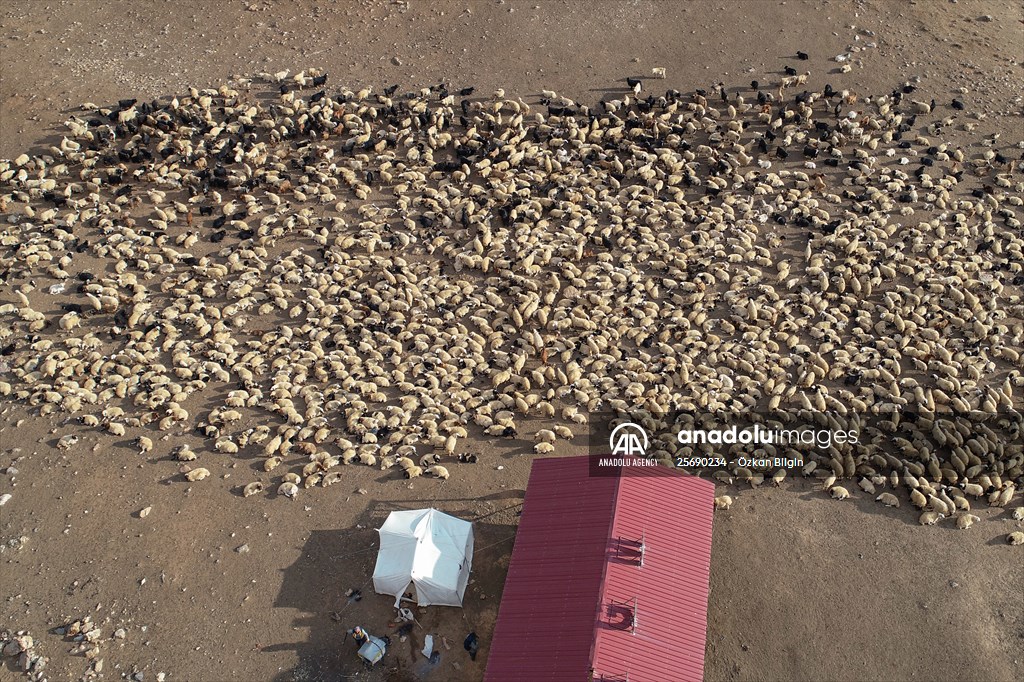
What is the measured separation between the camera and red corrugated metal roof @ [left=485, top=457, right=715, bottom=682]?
2553 centimetres

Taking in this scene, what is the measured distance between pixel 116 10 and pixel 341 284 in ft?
88.3

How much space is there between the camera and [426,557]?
1146 inches

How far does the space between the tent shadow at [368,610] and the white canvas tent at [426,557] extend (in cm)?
61

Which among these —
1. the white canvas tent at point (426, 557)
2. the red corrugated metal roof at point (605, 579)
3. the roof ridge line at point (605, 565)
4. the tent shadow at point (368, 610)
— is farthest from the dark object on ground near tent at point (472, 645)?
the roof ridge line at point (605, 565)

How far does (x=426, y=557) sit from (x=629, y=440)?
9.16 metres

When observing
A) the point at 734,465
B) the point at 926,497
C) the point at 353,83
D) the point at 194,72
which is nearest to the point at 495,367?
the point at 734,465

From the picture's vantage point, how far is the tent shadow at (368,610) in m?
28.2

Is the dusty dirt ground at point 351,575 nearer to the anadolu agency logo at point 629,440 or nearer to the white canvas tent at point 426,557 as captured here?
the white canvas tent at point 426,557

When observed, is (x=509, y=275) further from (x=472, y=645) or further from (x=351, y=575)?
(x=472, y=645)

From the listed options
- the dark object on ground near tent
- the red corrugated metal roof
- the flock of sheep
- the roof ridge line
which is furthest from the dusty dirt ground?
the roof ridge line

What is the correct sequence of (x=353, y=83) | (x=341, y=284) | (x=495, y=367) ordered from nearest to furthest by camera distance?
(x=495, y=367), (x=341, y=284), (x=353, y=83)

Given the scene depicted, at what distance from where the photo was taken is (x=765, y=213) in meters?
41.9

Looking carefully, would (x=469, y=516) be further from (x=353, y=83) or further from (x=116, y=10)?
(x=116, y=10)

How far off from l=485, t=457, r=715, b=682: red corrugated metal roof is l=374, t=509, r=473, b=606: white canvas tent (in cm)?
204
